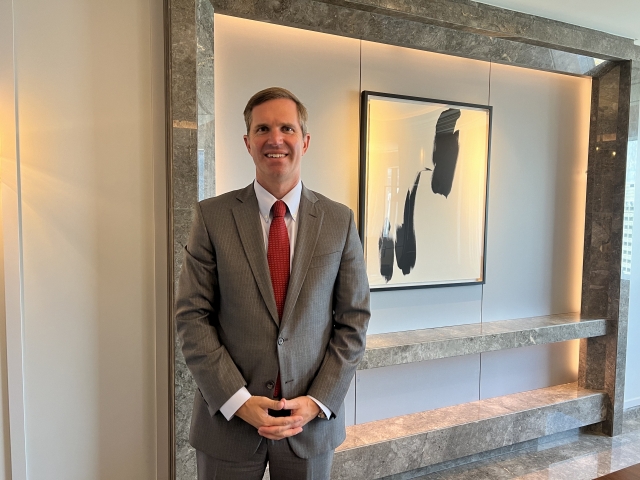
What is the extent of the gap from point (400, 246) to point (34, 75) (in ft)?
6.97

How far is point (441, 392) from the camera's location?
3.31 metres

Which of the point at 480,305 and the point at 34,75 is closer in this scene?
the point at 34,75

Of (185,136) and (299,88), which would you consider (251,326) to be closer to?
(185,136)

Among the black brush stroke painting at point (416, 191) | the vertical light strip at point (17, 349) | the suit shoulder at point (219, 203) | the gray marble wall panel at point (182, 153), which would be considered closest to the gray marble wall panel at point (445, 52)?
the gray marble wall panel at point (182, 153)

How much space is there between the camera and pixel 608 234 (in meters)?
3.60

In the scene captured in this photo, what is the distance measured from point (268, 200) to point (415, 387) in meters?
2.16

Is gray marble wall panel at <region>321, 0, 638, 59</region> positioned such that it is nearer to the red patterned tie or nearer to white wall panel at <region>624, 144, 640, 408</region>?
white wall panel at <region>624, 144, 640, 408</region>

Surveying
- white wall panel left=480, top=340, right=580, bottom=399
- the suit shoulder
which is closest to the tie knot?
the suit shoulder

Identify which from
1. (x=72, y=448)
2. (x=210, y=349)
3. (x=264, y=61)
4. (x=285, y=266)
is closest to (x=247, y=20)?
(x=264, y=61)

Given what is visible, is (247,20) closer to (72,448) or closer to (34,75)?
(34,75)

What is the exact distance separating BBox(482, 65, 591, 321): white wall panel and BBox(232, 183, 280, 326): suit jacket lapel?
7.67ft

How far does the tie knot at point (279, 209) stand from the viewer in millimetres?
1521

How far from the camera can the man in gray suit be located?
143 centimetres

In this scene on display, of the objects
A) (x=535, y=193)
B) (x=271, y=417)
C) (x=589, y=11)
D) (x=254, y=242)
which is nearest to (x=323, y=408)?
(x=271, y=417)
